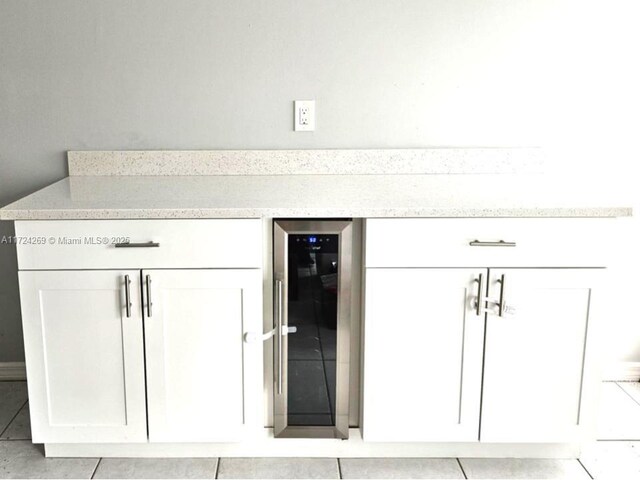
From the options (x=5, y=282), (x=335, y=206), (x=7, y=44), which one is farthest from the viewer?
(x=5, y=282)

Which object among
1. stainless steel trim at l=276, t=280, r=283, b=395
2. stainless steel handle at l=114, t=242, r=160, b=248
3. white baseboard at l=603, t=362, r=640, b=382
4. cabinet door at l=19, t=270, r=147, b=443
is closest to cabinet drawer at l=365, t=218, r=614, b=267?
stainless steel trim at l=276, t=280, r=283, b=395

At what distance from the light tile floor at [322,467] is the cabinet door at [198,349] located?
11cm

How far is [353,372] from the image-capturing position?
1.95 meters

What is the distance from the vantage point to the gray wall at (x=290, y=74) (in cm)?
222

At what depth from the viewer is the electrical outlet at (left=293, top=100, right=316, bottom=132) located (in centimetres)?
228

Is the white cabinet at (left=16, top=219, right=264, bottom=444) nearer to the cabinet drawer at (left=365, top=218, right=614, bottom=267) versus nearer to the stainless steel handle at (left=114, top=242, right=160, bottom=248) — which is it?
the stainless steel handle at (left=114, top=242, right=160, bottom=248)

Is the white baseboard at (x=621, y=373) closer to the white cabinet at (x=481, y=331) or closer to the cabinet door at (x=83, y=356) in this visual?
the white cabinet at (x=481, y=331)

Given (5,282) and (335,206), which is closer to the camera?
(335,206)

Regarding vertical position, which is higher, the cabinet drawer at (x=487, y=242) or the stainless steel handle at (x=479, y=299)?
the cabinet drawer at (x=487, y=242)

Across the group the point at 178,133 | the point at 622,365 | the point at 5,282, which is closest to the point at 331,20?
the point at 178,133

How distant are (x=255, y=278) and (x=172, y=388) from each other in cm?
40

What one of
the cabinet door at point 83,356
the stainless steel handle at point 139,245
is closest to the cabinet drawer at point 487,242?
the stainless steel handle at point 139,245

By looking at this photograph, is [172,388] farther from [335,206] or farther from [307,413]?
[335,206]

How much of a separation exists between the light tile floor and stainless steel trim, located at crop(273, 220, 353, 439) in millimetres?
106
